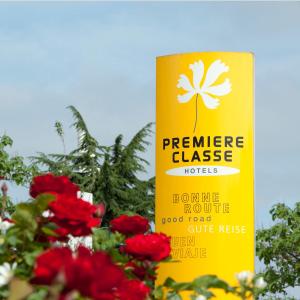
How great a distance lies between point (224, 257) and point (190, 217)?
65 centimetres

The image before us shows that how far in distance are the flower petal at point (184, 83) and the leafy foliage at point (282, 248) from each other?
22.7ft

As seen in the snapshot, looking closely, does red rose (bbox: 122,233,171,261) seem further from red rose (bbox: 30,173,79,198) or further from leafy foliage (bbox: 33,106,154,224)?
leafy foliage (bbox: 33,106,154,224)

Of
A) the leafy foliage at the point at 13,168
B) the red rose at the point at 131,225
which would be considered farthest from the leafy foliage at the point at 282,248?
the red rose at the point at 131,225

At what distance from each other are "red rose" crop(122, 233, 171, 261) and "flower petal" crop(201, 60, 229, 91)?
27.0ft

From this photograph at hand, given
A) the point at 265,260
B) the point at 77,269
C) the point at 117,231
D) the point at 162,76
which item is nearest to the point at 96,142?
the point at 265,260

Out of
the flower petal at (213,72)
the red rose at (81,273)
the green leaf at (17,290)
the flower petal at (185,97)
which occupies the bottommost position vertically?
the green leaf at (17,290)

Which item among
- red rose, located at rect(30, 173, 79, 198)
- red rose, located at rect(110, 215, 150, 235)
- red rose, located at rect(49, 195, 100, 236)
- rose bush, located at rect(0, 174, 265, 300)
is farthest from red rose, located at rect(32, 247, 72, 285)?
red rose, located at rect(110, 215, 150, 235)

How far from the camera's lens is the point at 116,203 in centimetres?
2953

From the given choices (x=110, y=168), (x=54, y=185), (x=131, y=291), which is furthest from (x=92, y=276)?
(x=110, y=168)

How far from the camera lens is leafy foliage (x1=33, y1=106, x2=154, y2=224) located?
2891 centimetres

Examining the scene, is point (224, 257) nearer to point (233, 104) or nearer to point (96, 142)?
point (233, 104)

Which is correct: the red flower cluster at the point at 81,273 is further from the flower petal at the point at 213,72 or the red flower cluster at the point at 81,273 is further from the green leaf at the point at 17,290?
the flower petal at the point at 213,72

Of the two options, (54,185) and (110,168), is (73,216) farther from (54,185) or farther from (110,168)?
(110,168)

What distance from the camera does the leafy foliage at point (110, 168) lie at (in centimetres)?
2891
